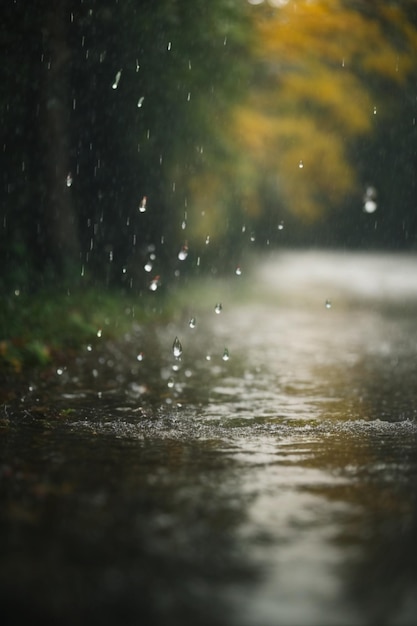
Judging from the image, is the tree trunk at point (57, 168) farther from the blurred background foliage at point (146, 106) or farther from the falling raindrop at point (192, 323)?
the falling raindrop at point (192, 323)

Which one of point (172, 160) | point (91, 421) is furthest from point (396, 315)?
point (91, 421)

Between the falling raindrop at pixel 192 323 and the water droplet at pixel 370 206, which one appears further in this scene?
the water droplet at pixel 370 206

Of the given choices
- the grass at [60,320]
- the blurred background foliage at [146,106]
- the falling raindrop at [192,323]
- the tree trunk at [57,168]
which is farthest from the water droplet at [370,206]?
the falling raindrop at [192,323]

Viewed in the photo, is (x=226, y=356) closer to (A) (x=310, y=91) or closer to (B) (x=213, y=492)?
(B) (x=213, y=492)

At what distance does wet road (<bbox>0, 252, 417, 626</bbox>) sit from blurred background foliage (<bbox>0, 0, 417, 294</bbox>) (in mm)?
6606

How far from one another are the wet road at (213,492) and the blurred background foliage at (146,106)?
21.7ft

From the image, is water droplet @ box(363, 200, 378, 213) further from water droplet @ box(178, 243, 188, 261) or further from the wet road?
the wet road

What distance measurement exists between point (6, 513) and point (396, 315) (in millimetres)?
14993

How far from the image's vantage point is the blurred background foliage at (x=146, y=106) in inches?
719

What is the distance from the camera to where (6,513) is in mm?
5664

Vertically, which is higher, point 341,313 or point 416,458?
point 341,313

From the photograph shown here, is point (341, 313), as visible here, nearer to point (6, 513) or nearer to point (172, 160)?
point (172, 160)

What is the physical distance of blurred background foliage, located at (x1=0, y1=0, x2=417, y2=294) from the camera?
59.9 feet

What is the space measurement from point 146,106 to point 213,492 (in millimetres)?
14873
